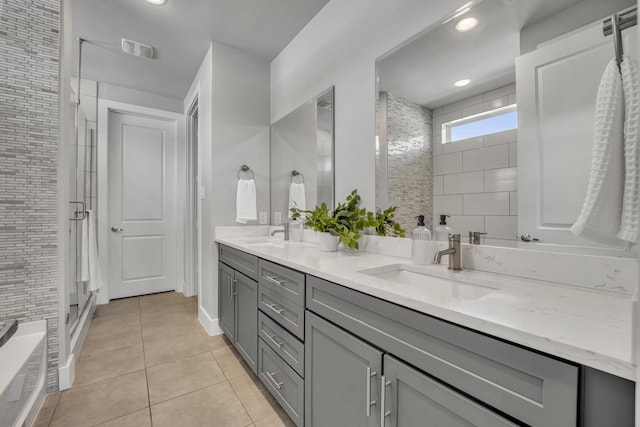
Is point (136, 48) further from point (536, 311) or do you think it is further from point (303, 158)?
point (536, 311)

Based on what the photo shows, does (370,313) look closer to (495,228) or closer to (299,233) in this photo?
(495,228)

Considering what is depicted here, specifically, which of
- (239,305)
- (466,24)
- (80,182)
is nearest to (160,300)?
(80,182)

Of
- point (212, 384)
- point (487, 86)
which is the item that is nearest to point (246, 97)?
point (487, 86)

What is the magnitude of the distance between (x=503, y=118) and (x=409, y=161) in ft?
1.48

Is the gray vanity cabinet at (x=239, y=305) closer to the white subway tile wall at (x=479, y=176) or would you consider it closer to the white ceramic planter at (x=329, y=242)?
the white ceramic planter at (x=329, y=242)

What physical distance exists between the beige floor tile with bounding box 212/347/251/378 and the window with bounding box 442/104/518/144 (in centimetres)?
188

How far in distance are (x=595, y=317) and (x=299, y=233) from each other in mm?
1943

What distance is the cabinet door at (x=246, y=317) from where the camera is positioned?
171 cm

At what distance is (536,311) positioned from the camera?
26.5 inches

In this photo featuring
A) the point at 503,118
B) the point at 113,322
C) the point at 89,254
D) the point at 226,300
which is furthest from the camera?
the point at 113,322

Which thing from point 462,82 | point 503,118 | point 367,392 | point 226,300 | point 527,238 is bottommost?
point 226,300

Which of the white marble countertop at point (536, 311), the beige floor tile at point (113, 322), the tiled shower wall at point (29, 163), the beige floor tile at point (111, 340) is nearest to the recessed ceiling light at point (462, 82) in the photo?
the white marble countertop at point (536, 311)

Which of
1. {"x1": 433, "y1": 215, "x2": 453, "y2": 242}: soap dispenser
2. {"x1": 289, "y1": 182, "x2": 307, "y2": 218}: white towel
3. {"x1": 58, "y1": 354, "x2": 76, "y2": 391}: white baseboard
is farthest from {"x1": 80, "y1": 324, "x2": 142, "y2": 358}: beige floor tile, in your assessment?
{"x1": 433, "y1": 215, "x2": 453, "y2": 242}: soap dispenser

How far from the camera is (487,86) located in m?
1.17
